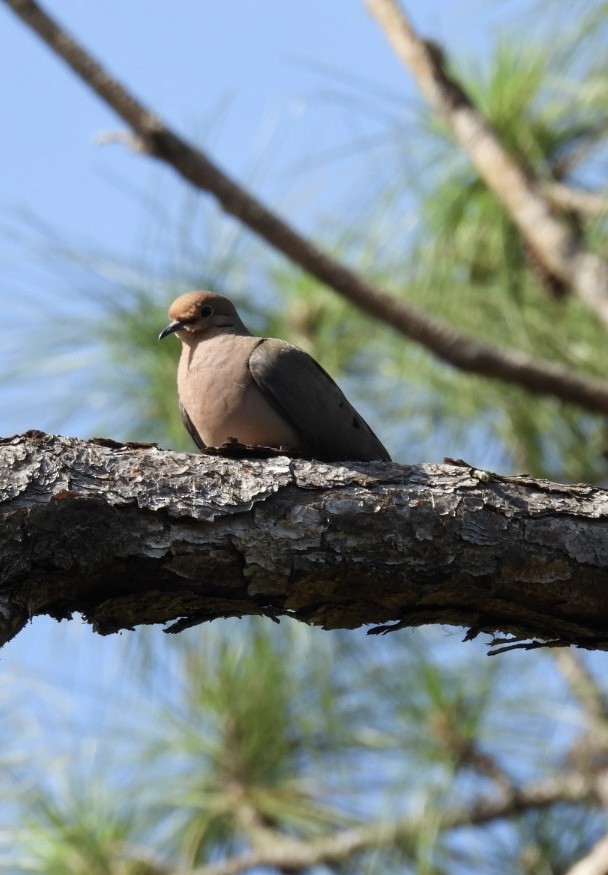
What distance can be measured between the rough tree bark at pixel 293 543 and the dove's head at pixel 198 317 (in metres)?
1.70

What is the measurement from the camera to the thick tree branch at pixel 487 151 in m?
5.15

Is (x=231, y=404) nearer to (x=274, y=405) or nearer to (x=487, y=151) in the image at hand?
(x=274, y=405)

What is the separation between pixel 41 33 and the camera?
15.6 feet

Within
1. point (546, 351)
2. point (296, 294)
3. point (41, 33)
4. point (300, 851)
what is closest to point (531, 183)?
point (546, 351)

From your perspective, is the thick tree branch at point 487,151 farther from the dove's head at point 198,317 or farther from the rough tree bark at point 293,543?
the rough tree bark at point 293,543

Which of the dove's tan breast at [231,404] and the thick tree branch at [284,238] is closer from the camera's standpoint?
the dove's tan breast at [231,404]

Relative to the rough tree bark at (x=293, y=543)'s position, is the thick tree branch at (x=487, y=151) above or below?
above

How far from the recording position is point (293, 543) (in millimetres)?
2869

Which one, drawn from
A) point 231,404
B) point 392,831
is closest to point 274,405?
point 231,404

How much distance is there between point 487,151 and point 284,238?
3.78 ft

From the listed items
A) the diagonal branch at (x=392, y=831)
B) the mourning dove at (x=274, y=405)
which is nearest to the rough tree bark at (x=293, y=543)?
the mourning dove at (x=274, y=405)

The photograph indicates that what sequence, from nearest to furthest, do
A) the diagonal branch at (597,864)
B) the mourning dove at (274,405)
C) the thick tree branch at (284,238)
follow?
the mourning dove at (274,405) < the diagonal branch at (597,864) < the thick tree branch at (284,238)

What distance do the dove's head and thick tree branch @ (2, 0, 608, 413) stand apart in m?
0.30

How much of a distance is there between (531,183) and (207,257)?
1562 millimetres
